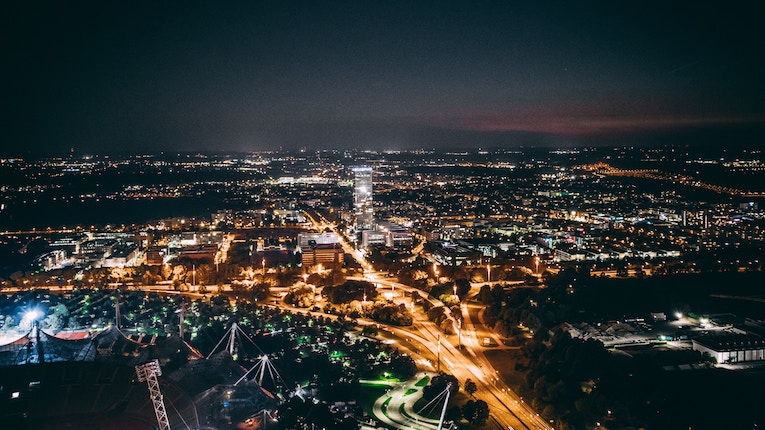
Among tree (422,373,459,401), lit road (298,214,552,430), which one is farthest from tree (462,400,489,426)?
tree (422,373,459,401)

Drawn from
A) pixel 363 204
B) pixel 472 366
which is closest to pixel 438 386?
pixel 472 366

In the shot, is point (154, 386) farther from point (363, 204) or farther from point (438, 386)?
point (363, 204)

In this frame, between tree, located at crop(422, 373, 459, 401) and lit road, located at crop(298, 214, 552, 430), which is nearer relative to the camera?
lit road, located at crop(298, 214, 552, 430)

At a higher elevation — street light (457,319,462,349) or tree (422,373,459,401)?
tree (422,373,459,401)

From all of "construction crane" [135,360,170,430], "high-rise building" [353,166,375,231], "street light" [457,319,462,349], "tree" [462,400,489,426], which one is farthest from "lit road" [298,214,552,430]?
"high-rise building" [353,166,375,231]

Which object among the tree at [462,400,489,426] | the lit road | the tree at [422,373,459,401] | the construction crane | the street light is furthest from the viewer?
the street light

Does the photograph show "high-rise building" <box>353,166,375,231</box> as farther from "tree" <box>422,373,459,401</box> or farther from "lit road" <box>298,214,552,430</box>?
"tree" <box>422,373,459,401</box>

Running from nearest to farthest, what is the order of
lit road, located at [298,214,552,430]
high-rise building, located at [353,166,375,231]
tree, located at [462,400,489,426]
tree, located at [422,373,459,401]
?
tree, located at [462,400,489,426], lit road, located at [298,214,552,430], tree, located at [422,373,459,401], high-rise building, located at [353,166,375,231]

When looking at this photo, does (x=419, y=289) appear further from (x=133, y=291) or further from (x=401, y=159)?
(x=401, y=159)

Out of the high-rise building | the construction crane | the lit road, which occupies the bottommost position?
the lit road

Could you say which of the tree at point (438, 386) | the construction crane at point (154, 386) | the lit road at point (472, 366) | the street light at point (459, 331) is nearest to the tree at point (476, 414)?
the lit road at point (472, 366)
